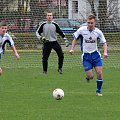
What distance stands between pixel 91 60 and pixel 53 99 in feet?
5.89

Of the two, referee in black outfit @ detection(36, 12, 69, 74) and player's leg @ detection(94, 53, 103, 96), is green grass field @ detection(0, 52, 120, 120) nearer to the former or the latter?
player's leg @ detection(94, 53, 103, 96)

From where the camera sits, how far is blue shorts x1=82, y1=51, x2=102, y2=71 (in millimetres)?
13836

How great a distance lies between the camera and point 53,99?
41.3 feet

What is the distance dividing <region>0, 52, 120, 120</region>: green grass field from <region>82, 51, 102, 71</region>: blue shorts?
63 cm

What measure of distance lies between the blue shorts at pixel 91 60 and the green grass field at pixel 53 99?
0.63 meters

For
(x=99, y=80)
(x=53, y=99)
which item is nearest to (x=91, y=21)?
(x=99, y=80)

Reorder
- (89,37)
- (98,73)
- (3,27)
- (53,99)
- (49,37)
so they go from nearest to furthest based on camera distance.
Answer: (53,99), (98,73), (89,37), (3,27), (49,37)

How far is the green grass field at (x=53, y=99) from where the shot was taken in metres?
10.4

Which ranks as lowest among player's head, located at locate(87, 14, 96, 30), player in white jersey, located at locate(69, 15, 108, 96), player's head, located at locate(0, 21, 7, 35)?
player in white jersey, located at locate(69, 15, 108, 96)

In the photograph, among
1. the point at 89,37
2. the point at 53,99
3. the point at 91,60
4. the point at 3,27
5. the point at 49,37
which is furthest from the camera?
the point at 49,37

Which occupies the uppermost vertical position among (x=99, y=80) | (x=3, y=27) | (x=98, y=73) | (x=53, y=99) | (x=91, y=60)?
(x=3, y=27)

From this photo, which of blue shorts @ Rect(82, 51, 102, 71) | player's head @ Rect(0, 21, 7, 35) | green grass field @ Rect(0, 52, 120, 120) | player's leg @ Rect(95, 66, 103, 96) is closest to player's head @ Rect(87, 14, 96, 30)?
blue shorts @ Rect(82, 51, 102, 71)

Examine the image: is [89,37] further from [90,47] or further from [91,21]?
[91,21]

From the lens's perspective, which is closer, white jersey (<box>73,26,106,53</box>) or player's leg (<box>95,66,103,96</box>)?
player's leg (<box>95,66,103,96</box>)
